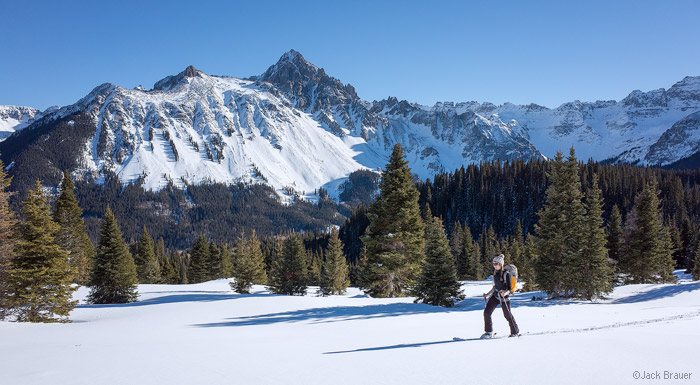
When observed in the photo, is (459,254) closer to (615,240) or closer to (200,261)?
(615,240)

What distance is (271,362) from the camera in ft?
23.1

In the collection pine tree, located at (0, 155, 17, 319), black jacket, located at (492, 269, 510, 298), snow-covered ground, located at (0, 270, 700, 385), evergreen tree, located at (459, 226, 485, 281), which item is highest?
pine tree, located at (0, 155, 17, 319)

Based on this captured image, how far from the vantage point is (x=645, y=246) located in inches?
1287

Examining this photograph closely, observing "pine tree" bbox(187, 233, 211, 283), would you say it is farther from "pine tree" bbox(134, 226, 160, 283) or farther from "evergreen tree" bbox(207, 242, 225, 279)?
"pine tree" bbox(134, 226, 160, 283)

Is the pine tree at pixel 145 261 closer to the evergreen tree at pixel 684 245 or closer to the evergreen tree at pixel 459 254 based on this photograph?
the evergreen tree at pixel 459 254

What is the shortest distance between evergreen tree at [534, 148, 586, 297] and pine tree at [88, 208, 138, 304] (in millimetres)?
33038

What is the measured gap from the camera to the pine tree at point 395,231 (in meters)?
23.3

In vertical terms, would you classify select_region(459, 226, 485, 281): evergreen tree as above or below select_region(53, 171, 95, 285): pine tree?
below

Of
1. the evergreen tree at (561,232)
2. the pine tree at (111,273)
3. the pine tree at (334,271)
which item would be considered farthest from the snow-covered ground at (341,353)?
the pine tree at (334,271)

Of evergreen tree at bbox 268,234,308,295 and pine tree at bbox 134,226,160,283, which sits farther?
pine tree at bbox 134,226,160,283

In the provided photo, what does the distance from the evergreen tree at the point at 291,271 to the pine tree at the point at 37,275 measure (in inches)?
836

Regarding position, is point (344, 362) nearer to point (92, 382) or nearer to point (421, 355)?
point (421, 355)

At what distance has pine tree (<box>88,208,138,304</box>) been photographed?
3191 centimetres

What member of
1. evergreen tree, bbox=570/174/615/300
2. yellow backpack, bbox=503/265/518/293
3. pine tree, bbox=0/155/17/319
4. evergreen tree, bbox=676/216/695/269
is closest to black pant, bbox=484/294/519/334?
yellow backpack, bbox=503/265/518/293
